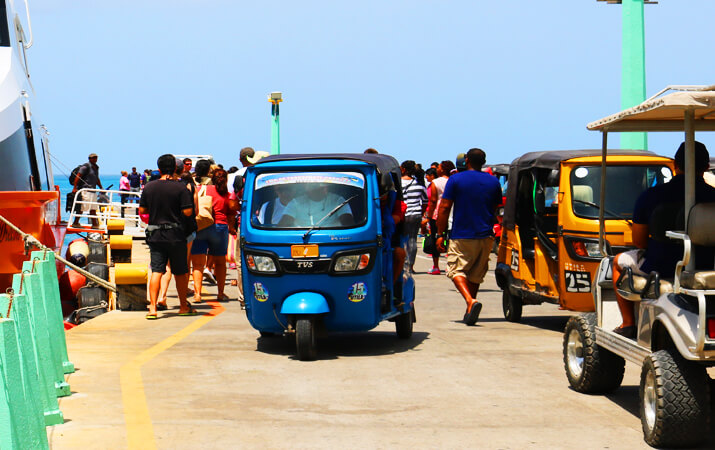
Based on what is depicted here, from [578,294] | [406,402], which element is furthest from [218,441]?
[578,294]

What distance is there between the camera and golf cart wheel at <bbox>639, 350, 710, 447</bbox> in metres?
6.43

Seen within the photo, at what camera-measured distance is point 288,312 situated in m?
10.2

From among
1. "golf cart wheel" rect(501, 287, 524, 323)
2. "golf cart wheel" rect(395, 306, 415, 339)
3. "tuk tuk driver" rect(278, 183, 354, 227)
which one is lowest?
"golf cart wheel" rect(501, 287, 524, 323)

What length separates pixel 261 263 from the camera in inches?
412

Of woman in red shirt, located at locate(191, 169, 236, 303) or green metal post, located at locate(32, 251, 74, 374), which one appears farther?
woman in red shirt, located at locate(191, 169, 236, 303)

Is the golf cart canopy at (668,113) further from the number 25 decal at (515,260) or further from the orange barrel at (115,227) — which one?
the orange barrel at (115,227)

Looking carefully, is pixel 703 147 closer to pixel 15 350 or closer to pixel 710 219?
pixel 710 219

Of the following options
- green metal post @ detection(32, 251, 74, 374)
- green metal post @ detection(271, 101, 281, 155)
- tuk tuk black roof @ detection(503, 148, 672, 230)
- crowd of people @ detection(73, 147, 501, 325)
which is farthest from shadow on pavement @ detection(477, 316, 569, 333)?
green metal post @ detection(271, 101, 281, 155)

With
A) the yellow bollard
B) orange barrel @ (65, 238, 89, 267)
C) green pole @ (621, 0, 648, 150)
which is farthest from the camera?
green pole @ (621, 0, 648, 150)

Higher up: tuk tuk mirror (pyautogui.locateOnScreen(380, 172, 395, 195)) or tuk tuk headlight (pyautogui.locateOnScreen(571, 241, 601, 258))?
tuk tuk mirror (pyautogui.locateOnScreen(380, 172, 395, 195))

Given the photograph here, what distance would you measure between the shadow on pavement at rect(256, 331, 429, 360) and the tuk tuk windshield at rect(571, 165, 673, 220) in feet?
7.30

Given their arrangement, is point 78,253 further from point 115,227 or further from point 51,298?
point 51,298

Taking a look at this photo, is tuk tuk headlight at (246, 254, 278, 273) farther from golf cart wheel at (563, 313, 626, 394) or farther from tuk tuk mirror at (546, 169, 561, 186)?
tuk tuk mirror at (546, 169, 561, 186)

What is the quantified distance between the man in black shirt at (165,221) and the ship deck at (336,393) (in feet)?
3.31
